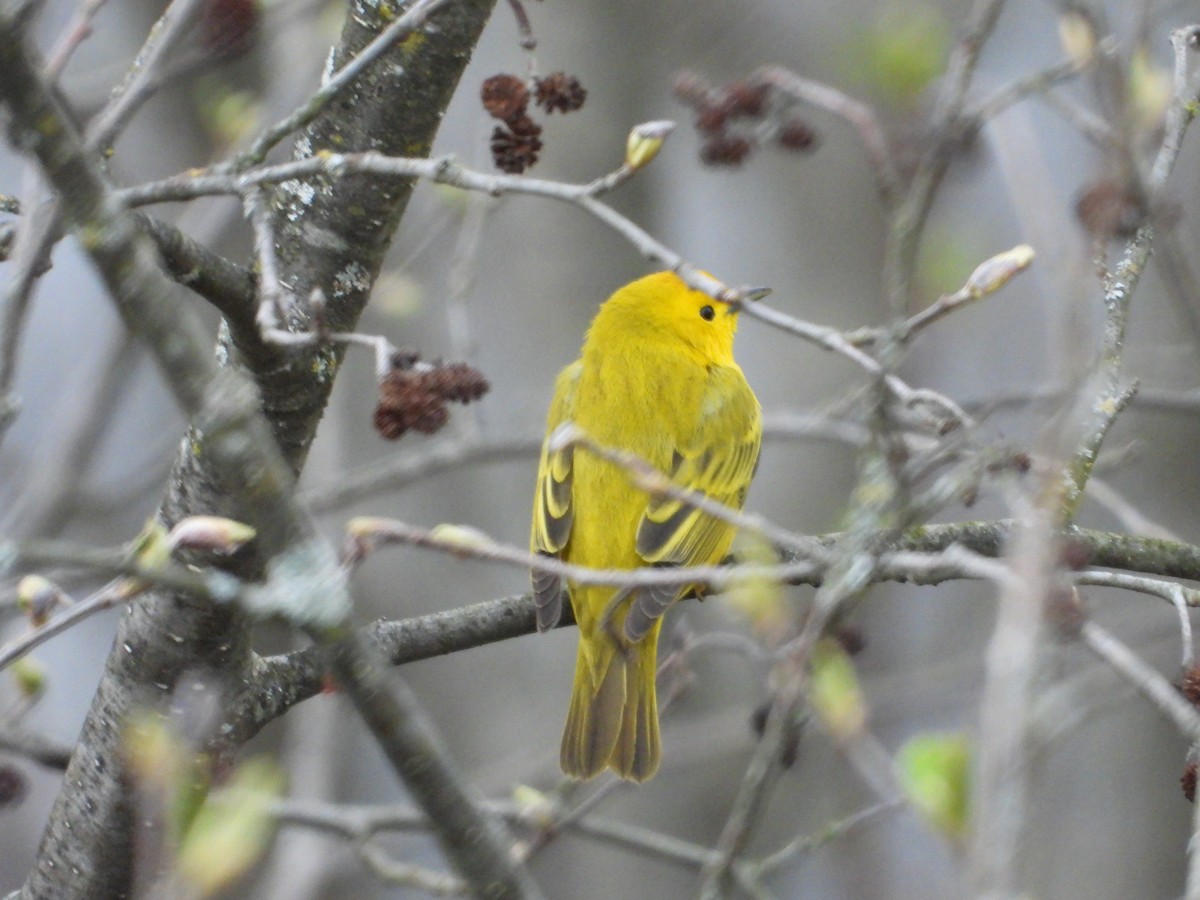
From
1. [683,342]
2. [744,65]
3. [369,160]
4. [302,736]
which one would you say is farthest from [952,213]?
[369,160]

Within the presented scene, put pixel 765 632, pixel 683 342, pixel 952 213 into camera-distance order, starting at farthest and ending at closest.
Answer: pixel 952 213 → pixel 683 342 → pixel 765 632

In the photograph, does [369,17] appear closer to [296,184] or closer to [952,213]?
[296,184]

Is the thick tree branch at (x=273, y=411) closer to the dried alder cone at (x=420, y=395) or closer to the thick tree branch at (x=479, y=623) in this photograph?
the thick tree branch at (x=479, y=623)

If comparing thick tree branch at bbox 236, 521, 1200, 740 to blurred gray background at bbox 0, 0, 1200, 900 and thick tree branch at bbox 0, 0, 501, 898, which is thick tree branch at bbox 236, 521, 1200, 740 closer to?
thick tree branch at bbox 0, 0, 501, 898

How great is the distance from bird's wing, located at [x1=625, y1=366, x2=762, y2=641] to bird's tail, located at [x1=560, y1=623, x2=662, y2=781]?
0.48ft

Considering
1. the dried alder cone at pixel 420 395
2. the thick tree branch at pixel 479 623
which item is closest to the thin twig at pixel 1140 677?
the dried alder cone at pixel 420 395

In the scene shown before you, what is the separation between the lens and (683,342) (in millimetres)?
5121

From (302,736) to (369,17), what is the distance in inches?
128

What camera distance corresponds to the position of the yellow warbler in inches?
160

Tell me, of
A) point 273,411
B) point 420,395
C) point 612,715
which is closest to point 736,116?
point 420,395

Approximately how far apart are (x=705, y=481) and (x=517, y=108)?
218cm

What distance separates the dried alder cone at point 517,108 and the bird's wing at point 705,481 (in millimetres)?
1394

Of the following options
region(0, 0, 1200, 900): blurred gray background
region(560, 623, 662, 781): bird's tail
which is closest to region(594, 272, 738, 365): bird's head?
region(0, 0, 1200, 900): blurred gray background

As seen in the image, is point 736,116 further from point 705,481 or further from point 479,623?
point 705,481
